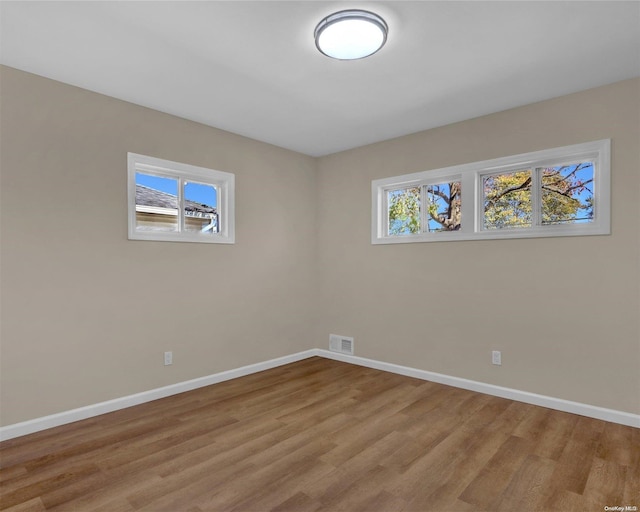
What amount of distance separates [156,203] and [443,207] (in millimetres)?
3006

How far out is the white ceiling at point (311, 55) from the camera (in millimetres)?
2094

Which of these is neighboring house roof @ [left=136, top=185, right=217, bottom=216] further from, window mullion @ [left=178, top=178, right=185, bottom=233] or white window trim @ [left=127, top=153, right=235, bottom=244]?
white window trim @ [left=127, top=153, right=235, bottom=244]

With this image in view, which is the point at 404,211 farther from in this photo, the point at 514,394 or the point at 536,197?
the point at 514,394

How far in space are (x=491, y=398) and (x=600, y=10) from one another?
3.04 m

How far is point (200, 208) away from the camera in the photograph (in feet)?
12.9

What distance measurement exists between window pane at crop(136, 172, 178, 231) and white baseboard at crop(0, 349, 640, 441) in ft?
5.13

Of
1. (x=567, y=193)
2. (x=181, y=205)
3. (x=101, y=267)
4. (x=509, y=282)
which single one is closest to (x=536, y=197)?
(x=567, y=193)

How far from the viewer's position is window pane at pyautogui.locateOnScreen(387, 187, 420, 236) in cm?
422

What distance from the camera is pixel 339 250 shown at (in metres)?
4.83

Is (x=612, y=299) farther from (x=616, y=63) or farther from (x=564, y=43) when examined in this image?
(x=564, y=43)

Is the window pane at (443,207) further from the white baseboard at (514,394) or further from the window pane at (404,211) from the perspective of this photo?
the white baseboard at (514,394)

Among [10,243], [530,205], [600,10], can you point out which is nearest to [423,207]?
[530,205]

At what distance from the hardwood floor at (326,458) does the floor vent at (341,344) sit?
1249mm

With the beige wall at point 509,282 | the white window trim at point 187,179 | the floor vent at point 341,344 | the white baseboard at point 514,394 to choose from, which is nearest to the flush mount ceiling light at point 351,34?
the beige wall at point 509,282
